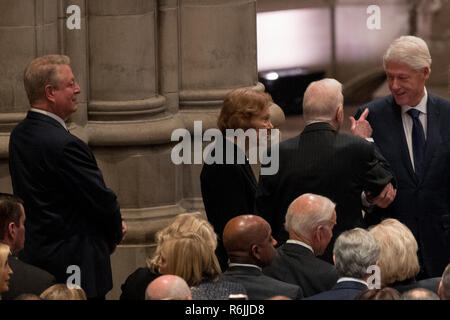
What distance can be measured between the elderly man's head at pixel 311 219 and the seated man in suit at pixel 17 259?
50.9 inches

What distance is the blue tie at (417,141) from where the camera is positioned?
8.38 metres

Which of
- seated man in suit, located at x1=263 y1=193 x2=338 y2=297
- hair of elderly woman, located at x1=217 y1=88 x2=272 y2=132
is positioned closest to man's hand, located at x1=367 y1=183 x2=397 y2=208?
seated man in suit, located at x1=263 y1=193 x2=338 y2=297

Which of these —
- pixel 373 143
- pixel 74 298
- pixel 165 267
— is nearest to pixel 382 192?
pixel 373 143

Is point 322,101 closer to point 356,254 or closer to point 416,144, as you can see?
point 416,144

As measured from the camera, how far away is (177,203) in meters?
10.0

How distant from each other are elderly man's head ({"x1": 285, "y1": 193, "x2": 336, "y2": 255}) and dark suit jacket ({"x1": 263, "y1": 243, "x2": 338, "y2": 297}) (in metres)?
0.07

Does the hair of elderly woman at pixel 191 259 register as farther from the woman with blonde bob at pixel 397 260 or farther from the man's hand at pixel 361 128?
the man's hand at pixel 361 128

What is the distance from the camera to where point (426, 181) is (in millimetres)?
8336

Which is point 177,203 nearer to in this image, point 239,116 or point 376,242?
point 239,116

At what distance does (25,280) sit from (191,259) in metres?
0.87

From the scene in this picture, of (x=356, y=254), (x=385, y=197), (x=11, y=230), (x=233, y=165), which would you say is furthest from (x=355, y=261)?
(x=11, y=230)

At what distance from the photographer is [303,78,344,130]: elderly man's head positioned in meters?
7.95
